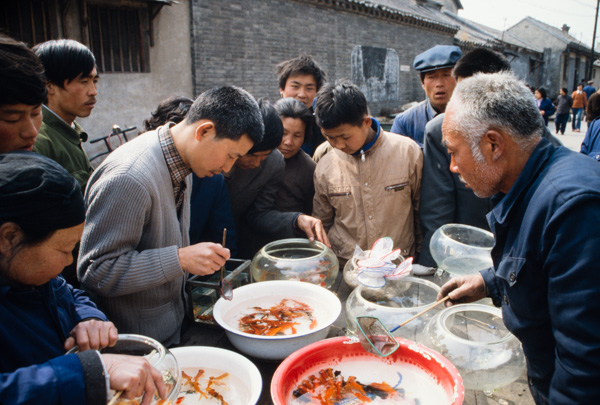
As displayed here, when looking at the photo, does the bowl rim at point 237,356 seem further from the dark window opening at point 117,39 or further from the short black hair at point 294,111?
the dark window opening at point 117,39

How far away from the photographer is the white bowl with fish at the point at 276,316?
4.43 feet

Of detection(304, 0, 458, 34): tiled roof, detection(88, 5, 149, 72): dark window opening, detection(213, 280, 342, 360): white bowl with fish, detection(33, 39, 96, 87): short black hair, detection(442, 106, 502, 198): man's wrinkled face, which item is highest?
detection(304, 0, 458, 34): tiled roof

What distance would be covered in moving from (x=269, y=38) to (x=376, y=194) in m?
9.17

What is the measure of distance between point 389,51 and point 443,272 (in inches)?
572

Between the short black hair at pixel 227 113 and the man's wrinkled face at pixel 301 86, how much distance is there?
6.07ft

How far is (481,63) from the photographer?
2.66 m

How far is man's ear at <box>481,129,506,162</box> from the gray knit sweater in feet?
3.54

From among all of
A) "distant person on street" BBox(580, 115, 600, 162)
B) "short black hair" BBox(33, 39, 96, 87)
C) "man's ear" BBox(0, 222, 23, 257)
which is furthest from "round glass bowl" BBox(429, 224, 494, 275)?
"distant person on street" BBox(580, 115, 600, 162)

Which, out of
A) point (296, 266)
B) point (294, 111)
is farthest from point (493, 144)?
point (294, 111)

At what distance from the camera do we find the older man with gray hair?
969 mm

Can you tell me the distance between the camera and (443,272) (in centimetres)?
192

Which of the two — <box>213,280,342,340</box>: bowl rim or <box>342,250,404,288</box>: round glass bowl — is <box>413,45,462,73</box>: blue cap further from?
<box>213,280,342,340</box>: bowl rim

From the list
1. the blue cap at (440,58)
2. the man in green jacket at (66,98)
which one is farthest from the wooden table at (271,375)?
the blue cap at (440,58)

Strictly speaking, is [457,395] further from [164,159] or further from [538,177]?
[164,159]
